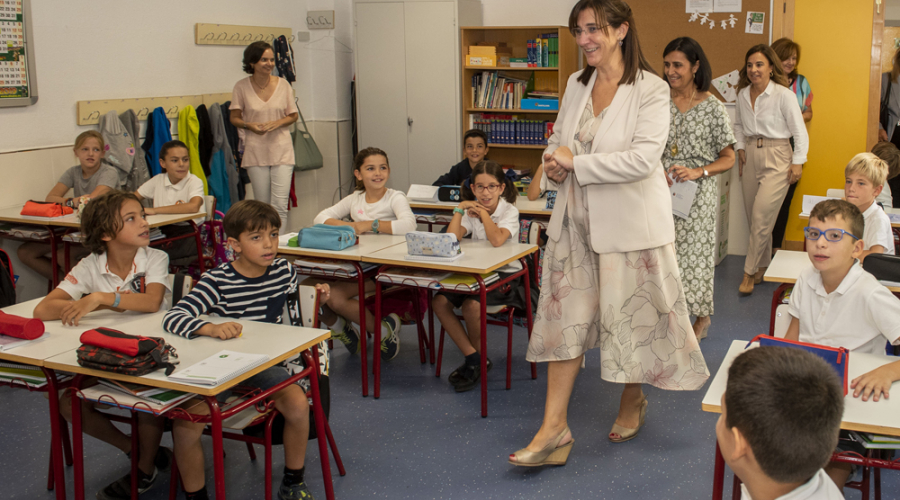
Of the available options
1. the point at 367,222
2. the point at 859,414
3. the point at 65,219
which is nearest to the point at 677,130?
the point at 367,222

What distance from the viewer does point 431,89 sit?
21.6 feet

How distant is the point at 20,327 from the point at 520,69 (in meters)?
4.97

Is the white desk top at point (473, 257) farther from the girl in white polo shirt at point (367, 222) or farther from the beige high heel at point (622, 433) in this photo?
the beige high heel at point (622, 433)

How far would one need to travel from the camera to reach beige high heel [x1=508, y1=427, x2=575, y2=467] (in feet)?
8.68

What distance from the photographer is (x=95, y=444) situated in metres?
3.01

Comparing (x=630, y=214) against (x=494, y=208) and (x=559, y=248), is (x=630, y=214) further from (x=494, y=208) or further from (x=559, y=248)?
(x=494, y=208)

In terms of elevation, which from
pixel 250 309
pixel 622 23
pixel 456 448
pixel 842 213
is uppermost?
pixel 622 23

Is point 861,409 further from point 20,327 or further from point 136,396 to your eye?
point 20,327

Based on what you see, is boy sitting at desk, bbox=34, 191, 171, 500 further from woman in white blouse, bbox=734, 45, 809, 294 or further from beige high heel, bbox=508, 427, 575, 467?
woman in white blouse, bbox=734, 45, 809, 294

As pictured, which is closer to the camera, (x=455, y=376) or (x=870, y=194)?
(x=870, y=194)

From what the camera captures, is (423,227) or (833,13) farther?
(423,227)

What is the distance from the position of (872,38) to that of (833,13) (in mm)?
335

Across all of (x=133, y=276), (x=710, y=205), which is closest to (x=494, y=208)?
(x=710, y=205)

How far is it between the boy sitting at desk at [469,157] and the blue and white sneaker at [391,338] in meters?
1.66
